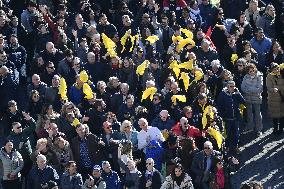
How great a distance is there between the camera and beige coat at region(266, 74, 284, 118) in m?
21.8

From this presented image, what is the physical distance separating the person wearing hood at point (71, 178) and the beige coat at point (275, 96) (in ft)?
19.8

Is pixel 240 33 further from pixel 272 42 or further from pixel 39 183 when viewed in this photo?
pixel 39 183

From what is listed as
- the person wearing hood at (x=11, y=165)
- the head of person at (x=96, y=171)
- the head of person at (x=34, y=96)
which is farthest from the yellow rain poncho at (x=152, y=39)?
the head of person at (x=96, y=171)

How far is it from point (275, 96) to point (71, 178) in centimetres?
625

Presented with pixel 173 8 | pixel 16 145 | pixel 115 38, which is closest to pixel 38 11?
pixel 115 38

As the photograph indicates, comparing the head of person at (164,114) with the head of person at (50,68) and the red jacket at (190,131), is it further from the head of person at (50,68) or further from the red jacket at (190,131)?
the head of person at (50,68)

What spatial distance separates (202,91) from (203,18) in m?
5.19

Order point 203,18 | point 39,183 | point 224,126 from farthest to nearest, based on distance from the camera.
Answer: point 203,18
point 224,126
point 39,183

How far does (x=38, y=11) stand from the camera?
2380cm

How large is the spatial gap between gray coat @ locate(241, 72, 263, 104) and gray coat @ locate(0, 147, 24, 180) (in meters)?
6.14

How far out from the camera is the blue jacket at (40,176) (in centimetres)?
1805

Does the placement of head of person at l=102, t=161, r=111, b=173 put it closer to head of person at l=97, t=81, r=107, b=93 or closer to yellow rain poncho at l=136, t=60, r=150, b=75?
head of person at l=97, t=81, r=107, b=93

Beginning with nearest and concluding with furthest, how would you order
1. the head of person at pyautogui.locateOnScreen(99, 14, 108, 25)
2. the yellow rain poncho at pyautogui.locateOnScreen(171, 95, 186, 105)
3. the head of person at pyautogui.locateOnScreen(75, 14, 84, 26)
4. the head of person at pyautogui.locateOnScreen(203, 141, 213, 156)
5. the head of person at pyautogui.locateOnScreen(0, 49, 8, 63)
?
the head of person at pyautogui.locateOnScreen(203, 141, 213, 156)
the yellow rain poncho at pyautogui.locateOnScreen(171, 95, 186, 105)
the head of person at pyautogui.locateOnScreen(0, 49, 8, 63)
the head of person at pyautogui.locateOnScreen(75, 14, 84, 26)
the head of person at pyautogui.locateOnScreen(99, 14, 108, 25)

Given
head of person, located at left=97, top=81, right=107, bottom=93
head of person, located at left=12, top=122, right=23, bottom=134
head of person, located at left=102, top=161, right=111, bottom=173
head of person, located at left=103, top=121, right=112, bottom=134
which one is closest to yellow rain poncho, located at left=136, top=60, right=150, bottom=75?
head of person, located at left=97, top=81, right=107, bottom=93
